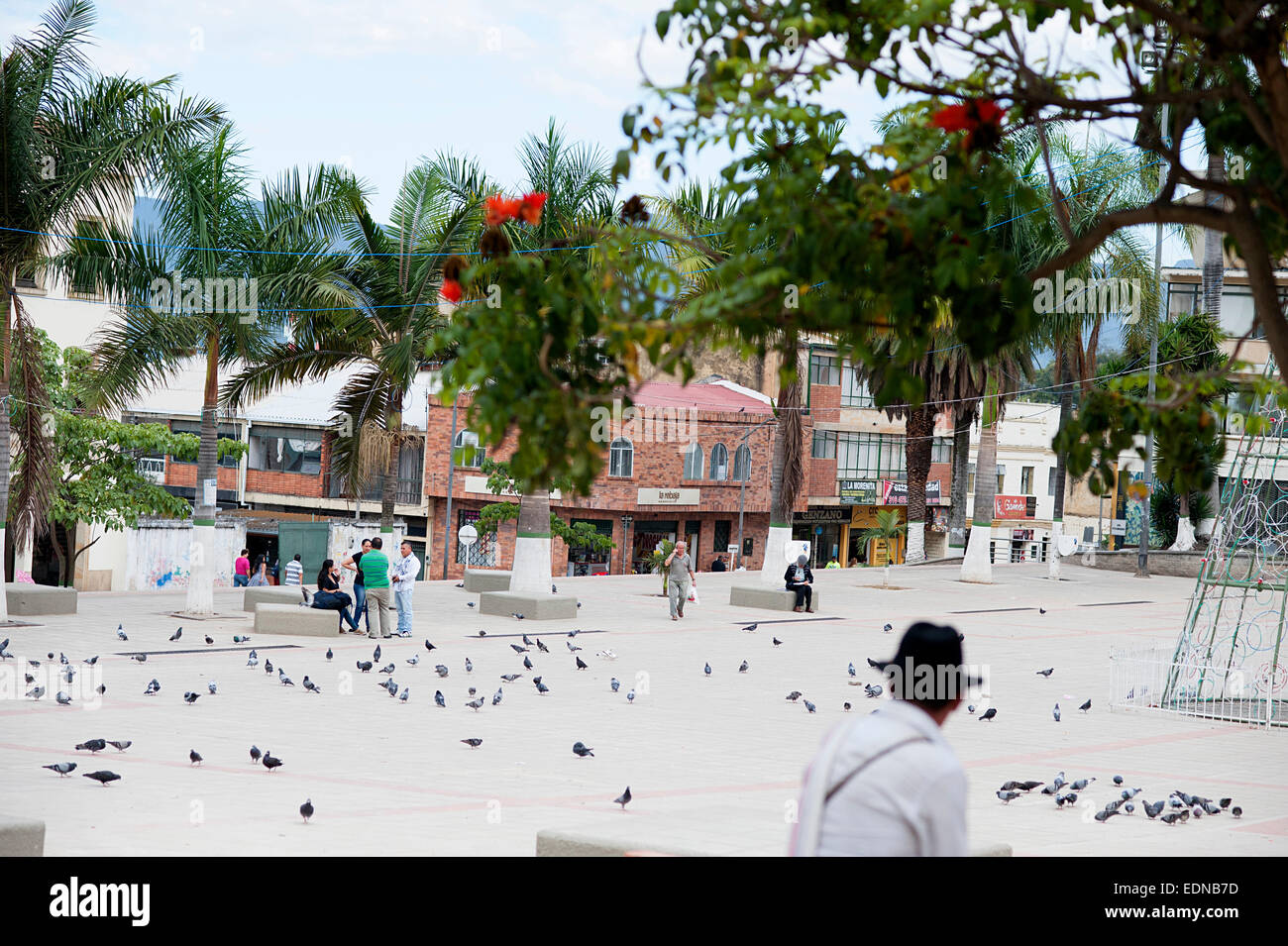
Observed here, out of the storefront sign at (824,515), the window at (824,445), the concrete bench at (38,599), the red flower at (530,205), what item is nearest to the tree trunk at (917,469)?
the storefront sign at (824,515)

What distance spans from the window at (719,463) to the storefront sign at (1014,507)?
17174 millimetres

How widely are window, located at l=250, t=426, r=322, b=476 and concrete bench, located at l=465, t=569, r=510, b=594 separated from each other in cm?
2609

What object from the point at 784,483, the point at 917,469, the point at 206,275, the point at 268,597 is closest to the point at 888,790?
the point at 206,275

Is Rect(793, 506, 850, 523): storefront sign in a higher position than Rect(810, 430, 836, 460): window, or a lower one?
lower

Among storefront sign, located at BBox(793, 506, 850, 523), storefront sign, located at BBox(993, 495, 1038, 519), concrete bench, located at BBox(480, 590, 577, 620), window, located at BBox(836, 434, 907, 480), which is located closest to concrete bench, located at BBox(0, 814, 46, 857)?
concrete bench, located at BBox(480, 590, 577, 620)

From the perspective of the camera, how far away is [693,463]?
50562 mm

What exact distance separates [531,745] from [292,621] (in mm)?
9088

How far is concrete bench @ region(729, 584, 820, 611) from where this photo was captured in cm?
2797

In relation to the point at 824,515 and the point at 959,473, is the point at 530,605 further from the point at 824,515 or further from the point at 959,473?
the point at 824,515

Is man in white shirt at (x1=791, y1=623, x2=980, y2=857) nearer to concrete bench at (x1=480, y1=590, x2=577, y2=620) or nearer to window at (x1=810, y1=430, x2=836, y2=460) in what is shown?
concrete bench at (x1=480, y1=590, x2=577, y2=620)

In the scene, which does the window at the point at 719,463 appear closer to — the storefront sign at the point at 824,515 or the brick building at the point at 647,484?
the brick building at the point at 647,484
